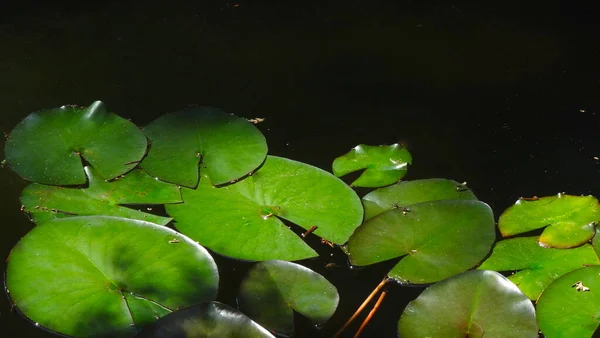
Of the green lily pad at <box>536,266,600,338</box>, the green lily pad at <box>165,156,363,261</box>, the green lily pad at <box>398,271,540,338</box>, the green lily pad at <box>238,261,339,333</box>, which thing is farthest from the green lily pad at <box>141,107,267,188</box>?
the green lily pad at <box>536,266,600,338</box>

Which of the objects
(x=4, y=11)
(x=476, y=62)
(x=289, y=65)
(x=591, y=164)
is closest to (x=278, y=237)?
(x=289, y=65)

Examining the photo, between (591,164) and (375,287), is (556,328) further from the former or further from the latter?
(591,164)

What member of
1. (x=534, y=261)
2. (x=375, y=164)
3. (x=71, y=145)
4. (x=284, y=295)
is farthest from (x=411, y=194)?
(x=71, y=145)

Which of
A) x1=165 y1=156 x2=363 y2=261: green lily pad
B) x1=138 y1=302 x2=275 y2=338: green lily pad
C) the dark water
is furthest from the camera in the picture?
the dark water

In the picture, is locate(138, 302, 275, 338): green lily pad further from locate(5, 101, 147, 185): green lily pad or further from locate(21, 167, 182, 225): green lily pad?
locate(5, 101, 147, 185): green lily pad

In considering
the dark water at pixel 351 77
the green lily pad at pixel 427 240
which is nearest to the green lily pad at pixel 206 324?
the dark water at pixel 351 77
